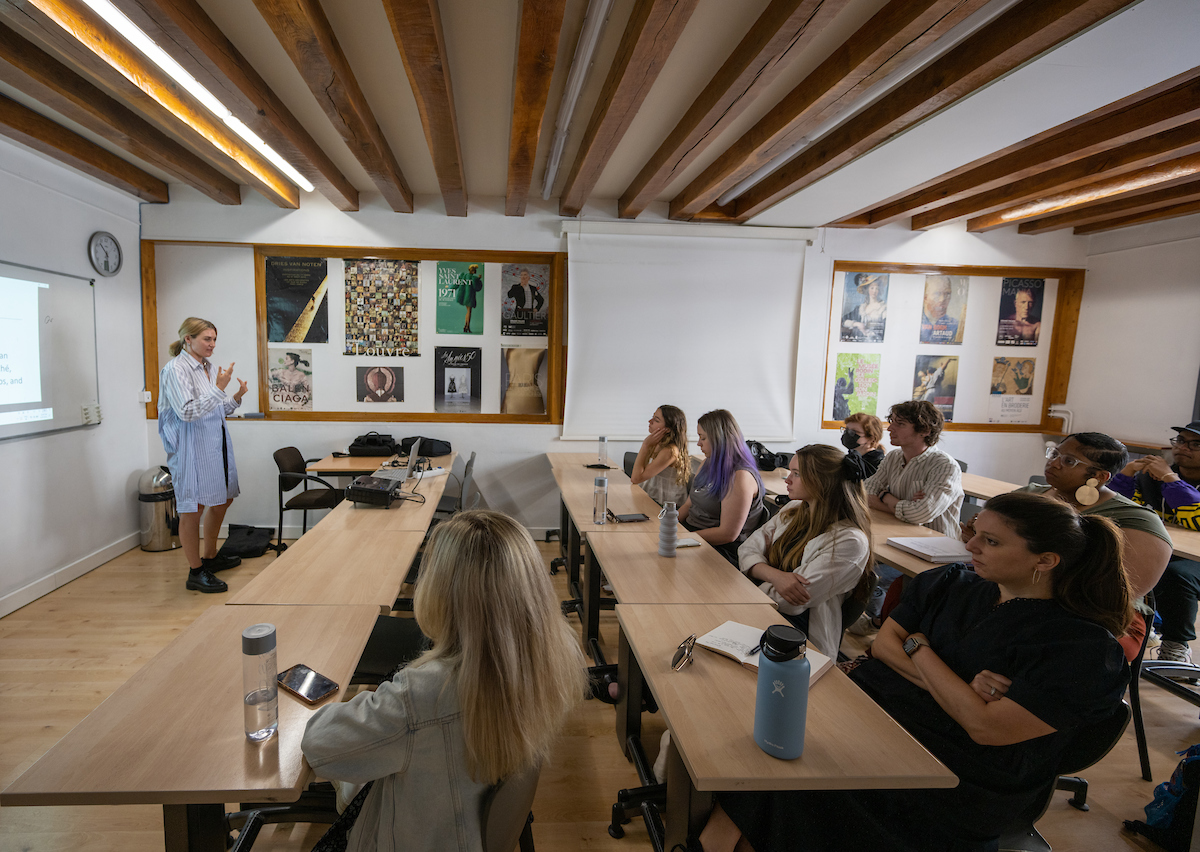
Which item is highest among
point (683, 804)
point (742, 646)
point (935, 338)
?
point (935, 338)

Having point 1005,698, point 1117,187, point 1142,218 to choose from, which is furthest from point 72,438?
point 1142,218

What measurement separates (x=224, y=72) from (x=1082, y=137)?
443 centimetres

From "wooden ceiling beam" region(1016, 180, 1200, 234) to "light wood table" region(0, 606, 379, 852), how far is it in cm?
595

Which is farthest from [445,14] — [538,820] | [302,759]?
[538,820]

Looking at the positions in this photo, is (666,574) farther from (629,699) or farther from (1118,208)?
(1118,208)

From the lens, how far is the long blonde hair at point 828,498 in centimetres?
217

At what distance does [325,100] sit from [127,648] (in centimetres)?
305

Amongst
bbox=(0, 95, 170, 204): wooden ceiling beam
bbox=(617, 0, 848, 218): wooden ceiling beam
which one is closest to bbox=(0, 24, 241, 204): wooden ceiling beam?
bbox=(0, 95, 170, 204): wooden ceiling beam

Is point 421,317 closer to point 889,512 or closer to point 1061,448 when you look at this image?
point 889,512

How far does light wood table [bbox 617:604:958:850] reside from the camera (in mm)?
1175

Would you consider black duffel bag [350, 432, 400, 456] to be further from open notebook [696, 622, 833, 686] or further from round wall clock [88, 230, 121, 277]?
open notebook [696, 622, 833, 686]

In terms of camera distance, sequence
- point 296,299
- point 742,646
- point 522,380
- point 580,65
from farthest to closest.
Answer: point 522,380 → point 296,299 → point 580,65 → point 742,646

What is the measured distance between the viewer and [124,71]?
2562mm

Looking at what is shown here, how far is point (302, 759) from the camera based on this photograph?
1.21 metres
